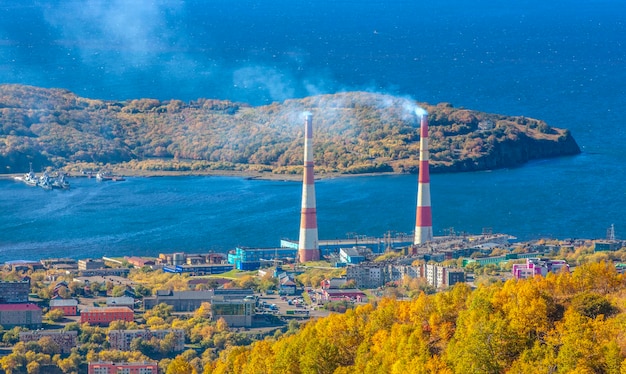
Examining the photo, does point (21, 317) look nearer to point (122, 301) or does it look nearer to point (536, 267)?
point (122, 301)

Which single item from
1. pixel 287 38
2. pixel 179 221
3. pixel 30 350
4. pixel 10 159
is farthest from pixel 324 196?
pixel 287 38

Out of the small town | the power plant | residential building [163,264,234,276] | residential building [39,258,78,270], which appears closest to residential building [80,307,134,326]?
the small town

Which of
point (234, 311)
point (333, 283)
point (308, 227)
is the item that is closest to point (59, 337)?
point (234, 311)

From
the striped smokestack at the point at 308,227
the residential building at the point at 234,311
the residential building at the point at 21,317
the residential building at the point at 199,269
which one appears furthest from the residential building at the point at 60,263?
the residential building at the point at 234,311

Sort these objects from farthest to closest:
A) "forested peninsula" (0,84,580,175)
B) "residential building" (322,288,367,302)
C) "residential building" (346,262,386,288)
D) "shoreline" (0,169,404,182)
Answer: "forested peninsula" (0,84,580,175) → "shoreline" (0,169,404,182) → "residential building" (346,262,386,288) → "residential building" (322,288,367,302)

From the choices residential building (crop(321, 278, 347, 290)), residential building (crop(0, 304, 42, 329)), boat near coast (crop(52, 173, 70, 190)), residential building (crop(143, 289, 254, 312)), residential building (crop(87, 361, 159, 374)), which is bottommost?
residential building (crop(87, 361, 159, 374))

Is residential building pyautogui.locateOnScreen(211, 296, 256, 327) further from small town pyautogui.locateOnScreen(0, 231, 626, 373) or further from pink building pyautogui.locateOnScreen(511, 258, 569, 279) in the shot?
pink building pyautogui.locateOnScreen(511, 258, 569, 279)

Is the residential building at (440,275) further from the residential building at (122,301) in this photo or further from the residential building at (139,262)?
the residential building at (139,262)
